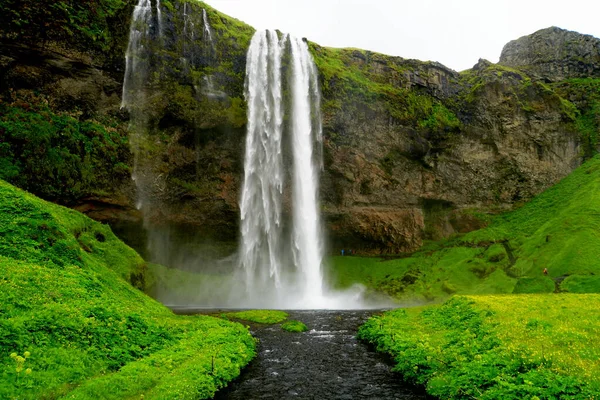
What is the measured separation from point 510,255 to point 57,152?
194 ft

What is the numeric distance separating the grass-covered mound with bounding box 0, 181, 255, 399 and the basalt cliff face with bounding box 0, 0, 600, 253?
2362 centimetres

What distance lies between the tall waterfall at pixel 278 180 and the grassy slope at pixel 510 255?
984 cm

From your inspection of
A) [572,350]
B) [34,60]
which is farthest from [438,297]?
[34,60]

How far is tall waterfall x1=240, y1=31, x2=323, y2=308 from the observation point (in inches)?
1948

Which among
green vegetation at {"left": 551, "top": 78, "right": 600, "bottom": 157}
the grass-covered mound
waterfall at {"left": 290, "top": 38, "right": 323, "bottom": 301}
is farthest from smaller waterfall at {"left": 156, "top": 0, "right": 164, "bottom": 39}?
green vegetation at {"left": 551, "top": 78, "right": 600, "bottom": 157}

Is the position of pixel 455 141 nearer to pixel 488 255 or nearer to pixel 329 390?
pixel 488 255

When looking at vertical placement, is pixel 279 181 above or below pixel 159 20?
below

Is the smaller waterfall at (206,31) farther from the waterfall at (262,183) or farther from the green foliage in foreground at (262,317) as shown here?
the green foliage in foreground at (262,317)

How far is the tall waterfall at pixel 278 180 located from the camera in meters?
49.5

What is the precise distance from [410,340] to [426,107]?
53.2m

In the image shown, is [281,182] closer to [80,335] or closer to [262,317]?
[262,317]

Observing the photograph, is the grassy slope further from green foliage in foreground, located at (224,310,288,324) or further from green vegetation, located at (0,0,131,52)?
green vegetation, located at (0,0,131,52)

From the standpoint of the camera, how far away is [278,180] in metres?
51.1

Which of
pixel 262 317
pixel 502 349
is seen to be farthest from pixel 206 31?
pixel 502 349
